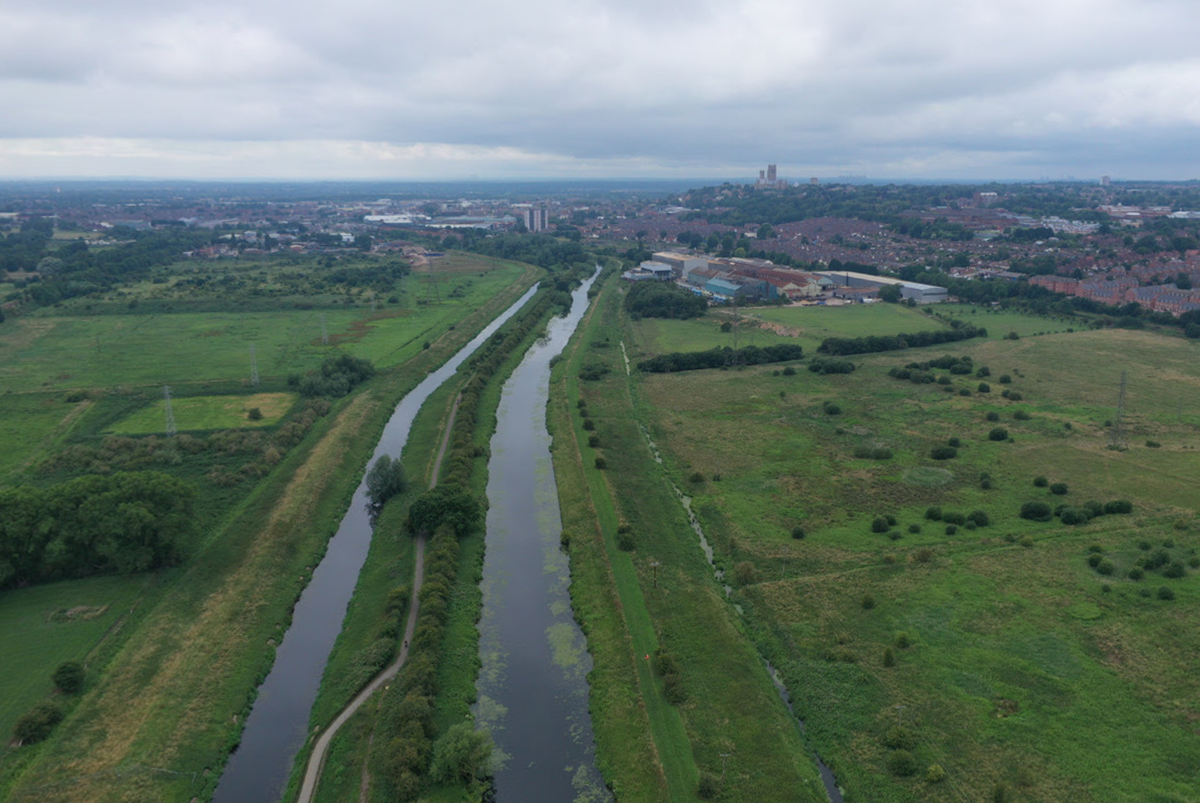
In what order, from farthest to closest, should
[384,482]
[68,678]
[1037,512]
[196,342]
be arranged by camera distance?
1. [196,342]
2. [384,482]
3. [1037,512]
4. [68,678]

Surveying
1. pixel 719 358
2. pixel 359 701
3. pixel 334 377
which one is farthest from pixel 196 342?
pixel 359 701

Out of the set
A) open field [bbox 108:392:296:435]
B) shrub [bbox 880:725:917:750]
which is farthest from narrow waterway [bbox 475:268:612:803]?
open field [bbox 108:392:296:435]

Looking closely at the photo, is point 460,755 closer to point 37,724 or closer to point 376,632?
point 376,632

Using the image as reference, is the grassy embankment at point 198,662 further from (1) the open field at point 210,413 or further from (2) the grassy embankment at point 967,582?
(2) the grassy embankment at point 967,582

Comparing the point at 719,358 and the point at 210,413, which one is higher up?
the point at 719,358

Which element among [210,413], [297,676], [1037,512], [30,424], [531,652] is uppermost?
[30,424]
